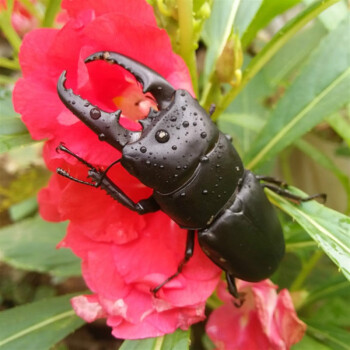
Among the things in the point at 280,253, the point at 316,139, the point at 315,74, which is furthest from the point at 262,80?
the point at 280,253

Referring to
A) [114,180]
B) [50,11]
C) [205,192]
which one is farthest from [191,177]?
[50,11]

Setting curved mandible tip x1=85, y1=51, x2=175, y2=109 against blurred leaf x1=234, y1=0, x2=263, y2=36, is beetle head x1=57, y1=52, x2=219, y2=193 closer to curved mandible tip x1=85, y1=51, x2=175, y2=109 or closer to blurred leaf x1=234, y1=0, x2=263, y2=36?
curved mandible tip x1=85, y1=51, x2=175, y2=109

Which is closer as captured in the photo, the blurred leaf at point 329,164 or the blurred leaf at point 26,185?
the blurred leaf at point 329,164

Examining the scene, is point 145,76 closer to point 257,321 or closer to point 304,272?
point 257,321

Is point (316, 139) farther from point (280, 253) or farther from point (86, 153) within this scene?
point (86, 153)

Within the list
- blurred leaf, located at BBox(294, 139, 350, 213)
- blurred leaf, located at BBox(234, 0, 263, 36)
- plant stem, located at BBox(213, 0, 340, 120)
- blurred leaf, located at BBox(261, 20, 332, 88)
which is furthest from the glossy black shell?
blurred leaf, located at BBox(261, 20, 332, 88)

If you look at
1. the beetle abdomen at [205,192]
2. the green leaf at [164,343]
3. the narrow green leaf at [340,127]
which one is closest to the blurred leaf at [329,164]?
the narrow green leaf at [340,127]

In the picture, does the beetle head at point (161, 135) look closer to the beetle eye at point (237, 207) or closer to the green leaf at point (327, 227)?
the beetle eye at point (237, 207)
